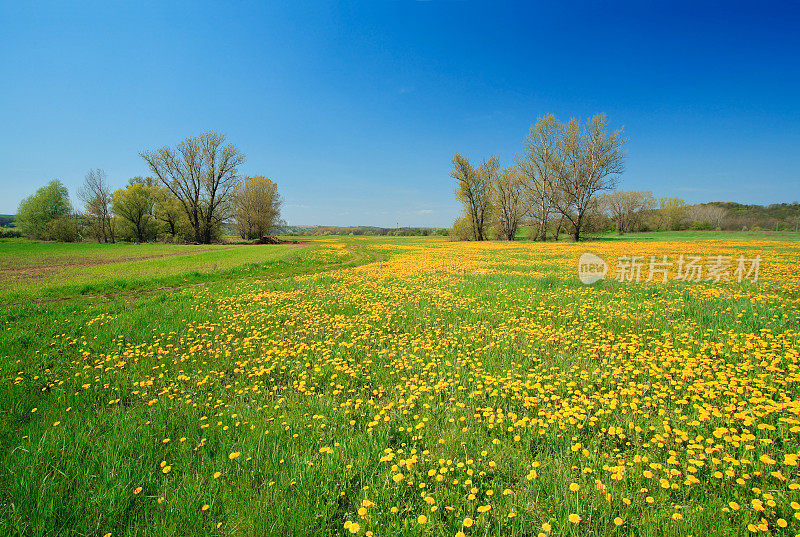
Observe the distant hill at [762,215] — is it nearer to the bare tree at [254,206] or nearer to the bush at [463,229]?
the bush at [463,229]

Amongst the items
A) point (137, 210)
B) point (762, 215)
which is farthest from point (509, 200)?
point (762, 215)

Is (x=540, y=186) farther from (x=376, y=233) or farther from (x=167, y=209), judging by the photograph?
(x=376, y=233)

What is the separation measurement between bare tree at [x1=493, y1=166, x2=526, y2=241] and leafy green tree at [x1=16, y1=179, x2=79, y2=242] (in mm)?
76008

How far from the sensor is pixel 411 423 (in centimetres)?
369

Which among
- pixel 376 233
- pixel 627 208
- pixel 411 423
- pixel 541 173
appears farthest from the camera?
pixel 376 233

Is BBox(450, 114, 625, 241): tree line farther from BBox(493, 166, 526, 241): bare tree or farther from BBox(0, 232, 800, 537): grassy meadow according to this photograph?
BBox(0, 232, 800, 537): grassy meadow

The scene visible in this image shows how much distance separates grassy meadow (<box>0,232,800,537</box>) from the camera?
8.02 feet

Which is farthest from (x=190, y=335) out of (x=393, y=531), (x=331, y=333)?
(x=393, y=531)

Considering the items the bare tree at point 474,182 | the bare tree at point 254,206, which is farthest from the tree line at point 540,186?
the bare tree at point 254,206

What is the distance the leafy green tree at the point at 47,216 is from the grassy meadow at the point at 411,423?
6983cm

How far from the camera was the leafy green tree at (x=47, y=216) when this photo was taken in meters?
55.3

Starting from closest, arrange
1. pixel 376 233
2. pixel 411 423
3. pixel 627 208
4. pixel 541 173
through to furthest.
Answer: pixel 411 423 → pixel 541 173 → pixel 627 208 → pixel 376 233

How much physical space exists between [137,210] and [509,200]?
7183cm

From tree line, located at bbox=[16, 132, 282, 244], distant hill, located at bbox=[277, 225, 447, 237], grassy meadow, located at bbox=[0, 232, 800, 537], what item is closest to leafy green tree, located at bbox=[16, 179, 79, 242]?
tree line, located at bbox=[16, 132, 282, 244]
